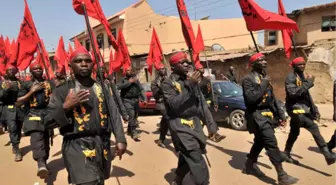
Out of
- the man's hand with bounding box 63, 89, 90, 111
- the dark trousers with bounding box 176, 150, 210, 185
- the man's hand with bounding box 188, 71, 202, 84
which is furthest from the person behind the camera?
the dark trousers with bounding box 176, 150, 210, 185

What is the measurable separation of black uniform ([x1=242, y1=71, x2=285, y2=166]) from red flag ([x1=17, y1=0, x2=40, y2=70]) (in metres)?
4.29

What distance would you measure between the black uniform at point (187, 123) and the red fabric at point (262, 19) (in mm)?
2085

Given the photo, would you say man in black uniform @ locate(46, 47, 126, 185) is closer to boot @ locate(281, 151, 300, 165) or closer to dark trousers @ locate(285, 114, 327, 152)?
dark trousers @ locate(285, 114, 327, 152)

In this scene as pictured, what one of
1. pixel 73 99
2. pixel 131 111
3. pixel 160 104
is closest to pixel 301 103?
pixel 160 104

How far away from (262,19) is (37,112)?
4287 millimetres

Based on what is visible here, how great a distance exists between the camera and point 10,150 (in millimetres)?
7996

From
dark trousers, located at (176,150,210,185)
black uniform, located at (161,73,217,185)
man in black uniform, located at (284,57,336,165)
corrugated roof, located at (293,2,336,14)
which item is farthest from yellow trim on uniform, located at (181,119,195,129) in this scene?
corrugated roof, located at (293,2,336,14)

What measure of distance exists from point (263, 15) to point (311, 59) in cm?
1055

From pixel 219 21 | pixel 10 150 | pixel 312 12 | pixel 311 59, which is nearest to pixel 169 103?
pixel 10 150

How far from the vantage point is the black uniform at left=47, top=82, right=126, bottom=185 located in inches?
120

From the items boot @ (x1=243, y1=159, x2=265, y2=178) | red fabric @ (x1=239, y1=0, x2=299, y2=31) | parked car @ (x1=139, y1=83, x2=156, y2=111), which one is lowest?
parked car @ (x1=139, y1=83, x2=156, y2=111)

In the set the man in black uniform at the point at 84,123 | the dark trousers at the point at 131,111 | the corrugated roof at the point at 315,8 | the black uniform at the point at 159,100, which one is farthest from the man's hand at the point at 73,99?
the corrugated roof at the point at 315,8

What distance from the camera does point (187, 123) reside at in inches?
159

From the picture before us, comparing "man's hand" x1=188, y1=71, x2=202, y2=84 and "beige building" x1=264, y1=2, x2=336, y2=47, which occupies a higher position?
"man's hand" x1=188, y1=71, x2=202, y2=84
